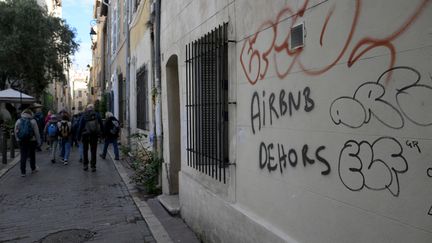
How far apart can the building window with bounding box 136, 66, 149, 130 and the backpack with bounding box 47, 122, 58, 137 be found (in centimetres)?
235

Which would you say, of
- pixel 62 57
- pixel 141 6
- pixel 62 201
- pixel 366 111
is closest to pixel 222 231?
pixel 366 111

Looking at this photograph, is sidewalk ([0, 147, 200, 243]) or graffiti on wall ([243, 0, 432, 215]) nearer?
graffiti on wall ([243, 0, 432, 215])

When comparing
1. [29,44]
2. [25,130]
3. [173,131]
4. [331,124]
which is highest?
[29,44]

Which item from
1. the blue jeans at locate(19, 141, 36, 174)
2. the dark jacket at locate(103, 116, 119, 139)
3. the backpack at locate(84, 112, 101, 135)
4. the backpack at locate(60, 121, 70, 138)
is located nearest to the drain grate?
the blue jeans at locate(19, 141, 36, 174)

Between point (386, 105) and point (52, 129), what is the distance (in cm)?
1243

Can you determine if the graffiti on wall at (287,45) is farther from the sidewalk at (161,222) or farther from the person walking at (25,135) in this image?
the person walking at (25,135)

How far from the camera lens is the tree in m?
A: 20.7

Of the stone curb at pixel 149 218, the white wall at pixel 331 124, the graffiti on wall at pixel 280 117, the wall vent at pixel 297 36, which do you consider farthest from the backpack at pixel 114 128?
the wall vent at pixel 297 36

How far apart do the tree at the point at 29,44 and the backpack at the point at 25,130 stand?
411 inches

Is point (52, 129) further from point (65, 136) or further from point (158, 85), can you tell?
point (158, 85)

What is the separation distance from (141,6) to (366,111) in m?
10.1

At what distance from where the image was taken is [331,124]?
3.02 m

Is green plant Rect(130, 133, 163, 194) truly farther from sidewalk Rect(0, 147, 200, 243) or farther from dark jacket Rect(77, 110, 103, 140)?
dark jacket Rect(77, 110, 103, 140)

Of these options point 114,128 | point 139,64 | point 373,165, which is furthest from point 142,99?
point 373,165
